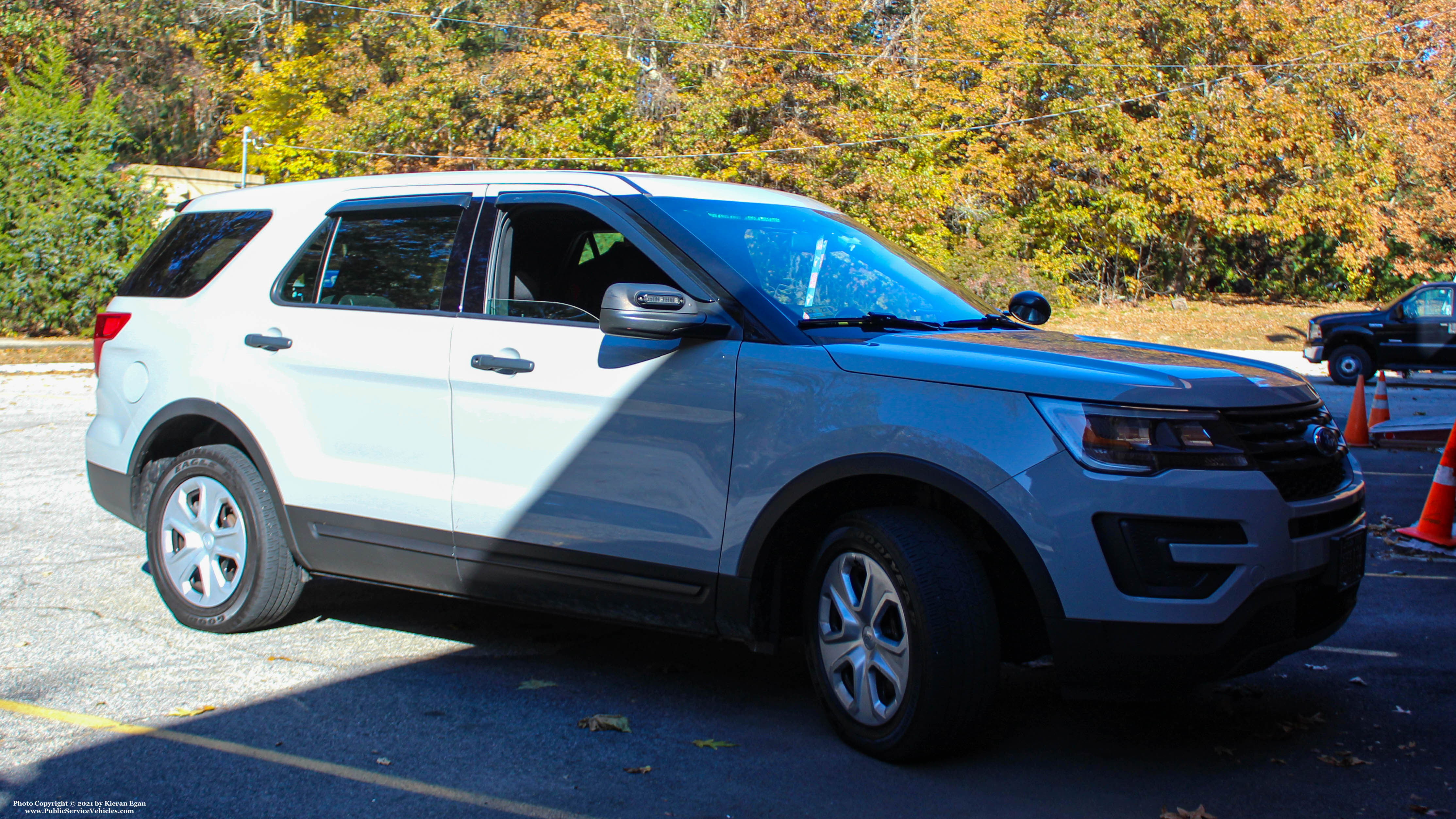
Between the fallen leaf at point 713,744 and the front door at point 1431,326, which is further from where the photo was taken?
the front door at point 1431,326

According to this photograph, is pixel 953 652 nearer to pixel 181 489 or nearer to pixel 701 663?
pixel 701 663

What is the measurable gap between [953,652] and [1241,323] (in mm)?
32599

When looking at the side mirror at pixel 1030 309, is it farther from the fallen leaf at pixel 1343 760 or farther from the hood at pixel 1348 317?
the hood at pixel 1348 317

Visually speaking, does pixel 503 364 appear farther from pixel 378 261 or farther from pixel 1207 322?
pixel 1207 322

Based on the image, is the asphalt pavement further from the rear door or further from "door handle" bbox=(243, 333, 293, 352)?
"door handle" bbox=(243, 333, 293, 352)

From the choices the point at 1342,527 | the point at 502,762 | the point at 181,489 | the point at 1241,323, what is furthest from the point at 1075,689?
the point at 1241,323

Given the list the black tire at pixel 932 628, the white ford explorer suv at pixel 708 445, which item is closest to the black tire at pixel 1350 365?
the white ford explorer suv at pixel 708 445

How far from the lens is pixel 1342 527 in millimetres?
3744

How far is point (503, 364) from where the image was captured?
14.3 feet

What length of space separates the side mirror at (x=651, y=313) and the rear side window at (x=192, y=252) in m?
2.12

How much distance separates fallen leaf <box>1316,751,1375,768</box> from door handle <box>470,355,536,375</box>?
2.90 meters

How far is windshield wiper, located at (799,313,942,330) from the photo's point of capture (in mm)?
4102

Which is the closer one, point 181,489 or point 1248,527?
point 1248,527

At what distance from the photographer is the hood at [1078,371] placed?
11.4 feet
